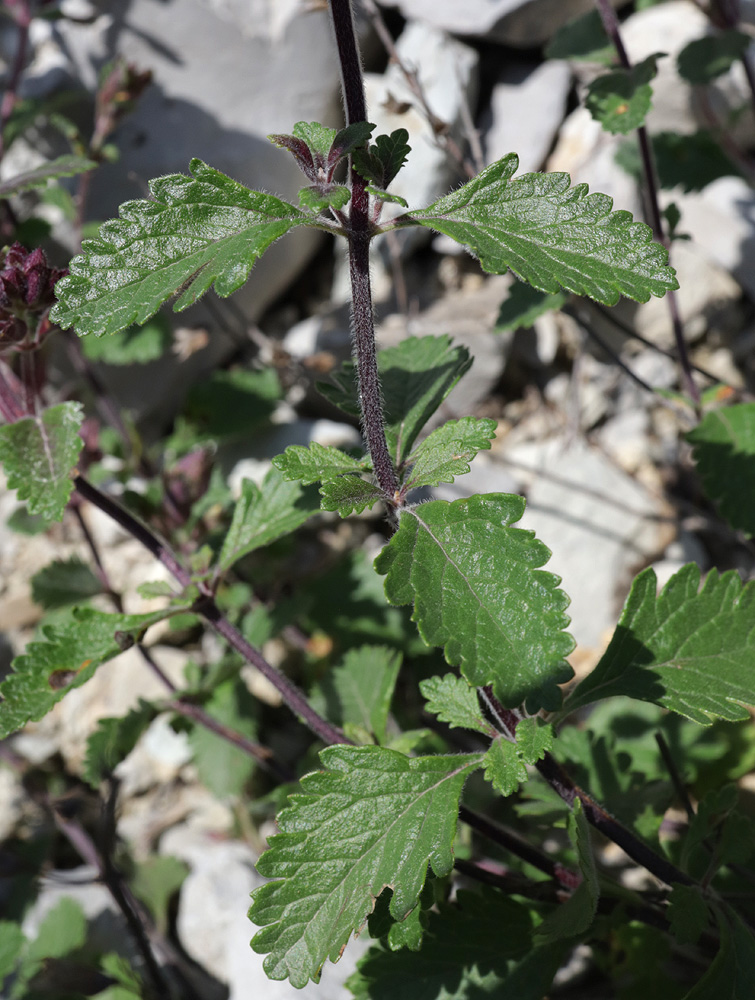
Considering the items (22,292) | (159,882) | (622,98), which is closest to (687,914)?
(22,292)

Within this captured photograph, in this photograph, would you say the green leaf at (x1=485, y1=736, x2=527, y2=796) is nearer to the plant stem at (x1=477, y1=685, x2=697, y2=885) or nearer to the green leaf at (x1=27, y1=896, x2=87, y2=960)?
the plant stem at (x1=477, y1=685, x2=697, y2=885)

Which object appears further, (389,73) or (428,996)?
(389,73)

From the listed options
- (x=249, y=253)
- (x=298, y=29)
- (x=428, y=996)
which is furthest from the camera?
(x=298, y=29)

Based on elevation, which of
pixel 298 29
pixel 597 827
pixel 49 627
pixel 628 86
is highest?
pixel 298 29

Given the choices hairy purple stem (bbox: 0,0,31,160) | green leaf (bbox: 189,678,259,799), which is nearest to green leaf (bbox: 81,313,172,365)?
hairy purple stem (bbox: 0,0,31,160)

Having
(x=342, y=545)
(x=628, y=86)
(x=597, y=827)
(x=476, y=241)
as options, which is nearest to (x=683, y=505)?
(x=342, y=545)

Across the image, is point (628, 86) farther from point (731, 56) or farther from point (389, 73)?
point (389, 73)

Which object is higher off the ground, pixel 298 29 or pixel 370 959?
pixel 298 29
